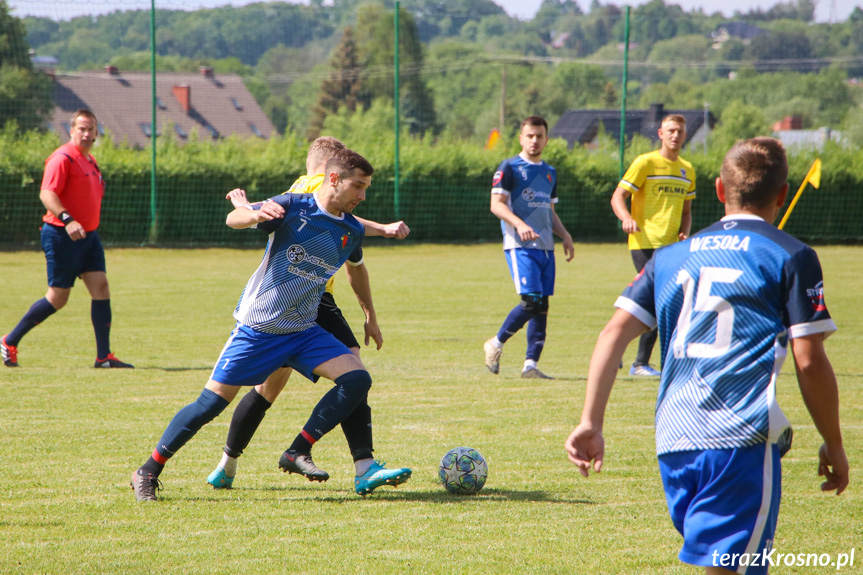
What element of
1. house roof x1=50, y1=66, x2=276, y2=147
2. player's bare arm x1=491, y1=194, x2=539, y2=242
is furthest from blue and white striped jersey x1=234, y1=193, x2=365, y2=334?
house roof x1=50, y1=66, x2=276, y2=147

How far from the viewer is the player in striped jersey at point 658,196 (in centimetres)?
859

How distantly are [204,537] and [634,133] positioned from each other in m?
21.7

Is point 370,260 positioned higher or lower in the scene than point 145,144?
lower

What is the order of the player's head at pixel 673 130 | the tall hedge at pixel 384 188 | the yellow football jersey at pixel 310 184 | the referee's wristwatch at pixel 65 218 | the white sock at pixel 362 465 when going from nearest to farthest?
the white sock at pixel 362 465, the yellow football jersey at pixel 310 184, the referee's wristwatch at pixel 65 218, the player's head at pixel 673 130, the tall hedge at pixel 384 188

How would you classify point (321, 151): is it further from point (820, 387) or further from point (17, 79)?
point (17, 79)

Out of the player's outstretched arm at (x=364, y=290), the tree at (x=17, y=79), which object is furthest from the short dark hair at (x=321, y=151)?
the tree at (x=17, y=79)

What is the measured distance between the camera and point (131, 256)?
61.1ft

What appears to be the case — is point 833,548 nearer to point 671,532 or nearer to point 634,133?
point 671,532

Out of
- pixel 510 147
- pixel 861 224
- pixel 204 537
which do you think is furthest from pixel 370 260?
pixel 204 537

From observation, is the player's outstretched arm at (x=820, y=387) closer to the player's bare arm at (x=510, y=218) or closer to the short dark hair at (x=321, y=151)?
the short dark hair at (x=321, y=151)

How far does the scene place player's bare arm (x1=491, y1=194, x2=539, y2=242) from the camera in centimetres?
790

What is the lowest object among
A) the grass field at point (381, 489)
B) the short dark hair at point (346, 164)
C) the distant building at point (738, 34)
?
the grass field at point (381, 489)

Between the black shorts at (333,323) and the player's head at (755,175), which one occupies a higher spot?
the player's head at (755,175)

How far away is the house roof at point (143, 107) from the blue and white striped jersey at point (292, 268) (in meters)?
16.7
